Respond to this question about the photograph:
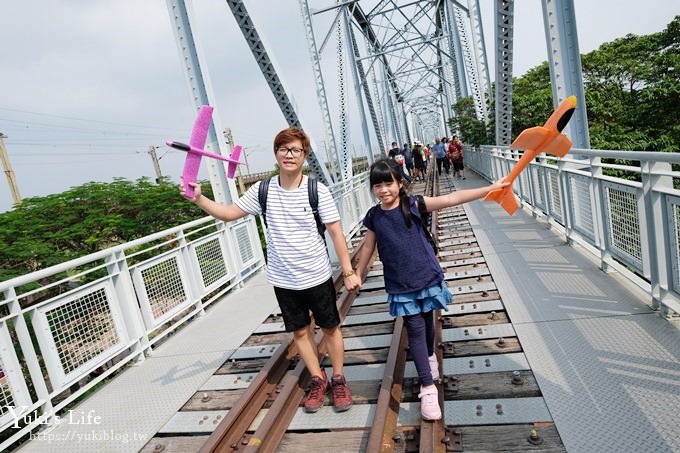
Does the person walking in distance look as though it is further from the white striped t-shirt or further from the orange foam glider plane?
the white striped t-shirt

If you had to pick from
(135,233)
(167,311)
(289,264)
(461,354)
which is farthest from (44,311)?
(135,233)

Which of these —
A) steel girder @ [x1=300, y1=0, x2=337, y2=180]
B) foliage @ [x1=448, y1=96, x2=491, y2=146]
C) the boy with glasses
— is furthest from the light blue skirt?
foliage @ [x1=448, y1=96, x2=491, y2=146]

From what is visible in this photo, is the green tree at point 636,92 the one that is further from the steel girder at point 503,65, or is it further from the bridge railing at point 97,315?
the bridge railing at point 97,315

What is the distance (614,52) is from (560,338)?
27.7m

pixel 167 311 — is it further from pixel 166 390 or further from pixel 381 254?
pixel 381 254

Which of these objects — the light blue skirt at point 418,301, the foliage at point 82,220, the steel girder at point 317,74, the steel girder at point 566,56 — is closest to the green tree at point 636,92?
the steel girder at point 566,56

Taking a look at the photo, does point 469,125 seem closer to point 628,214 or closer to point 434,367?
point 628,214

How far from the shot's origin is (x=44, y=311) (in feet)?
11.5

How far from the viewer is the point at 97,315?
404 cm

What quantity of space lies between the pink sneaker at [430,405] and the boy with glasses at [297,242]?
0.54 meters

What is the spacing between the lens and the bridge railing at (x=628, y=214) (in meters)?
3.16

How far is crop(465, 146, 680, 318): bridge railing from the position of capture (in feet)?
10.4

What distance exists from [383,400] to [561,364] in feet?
Result: 4.05

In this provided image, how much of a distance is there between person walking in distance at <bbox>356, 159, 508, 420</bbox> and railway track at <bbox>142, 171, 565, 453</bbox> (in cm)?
23
